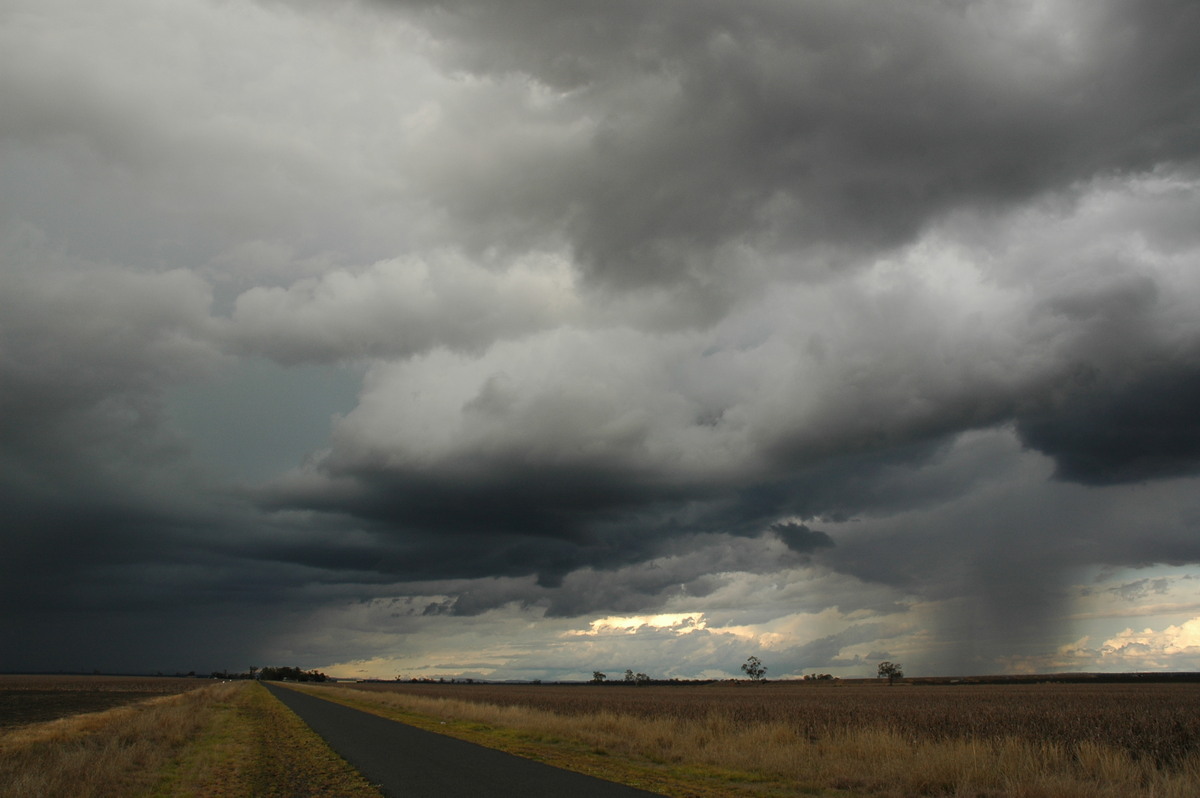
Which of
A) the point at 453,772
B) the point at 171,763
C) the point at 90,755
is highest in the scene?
the point at 453,772

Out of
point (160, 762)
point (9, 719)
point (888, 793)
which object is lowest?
point (9, 719)

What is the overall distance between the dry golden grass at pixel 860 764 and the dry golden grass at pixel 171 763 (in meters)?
7.22

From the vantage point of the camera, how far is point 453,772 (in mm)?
17719

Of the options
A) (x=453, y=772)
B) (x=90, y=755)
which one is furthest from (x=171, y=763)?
(x=453, y=772)

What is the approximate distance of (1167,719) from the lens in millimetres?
28484

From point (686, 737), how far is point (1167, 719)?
19.9m

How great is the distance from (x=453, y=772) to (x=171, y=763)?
1217 centimetres

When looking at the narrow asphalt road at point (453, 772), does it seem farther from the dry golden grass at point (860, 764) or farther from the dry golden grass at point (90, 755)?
the dry golden grass at point (90, 755)

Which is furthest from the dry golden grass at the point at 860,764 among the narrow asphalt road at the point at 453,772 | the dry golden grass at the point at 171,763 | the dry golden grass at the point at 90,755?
the dry golden grass at the point at 90,755

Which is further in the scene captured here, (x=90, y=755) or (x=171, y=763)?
(x=171, y=763)

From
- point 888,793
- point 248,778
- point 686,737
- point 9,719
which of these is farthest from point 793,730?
point 9,719

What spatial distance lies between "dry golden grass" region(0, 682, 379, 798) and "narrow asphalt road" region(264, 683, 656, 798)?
2.70ft

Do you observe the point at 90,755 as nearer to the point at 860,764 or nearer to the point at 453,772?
the point at 453,772

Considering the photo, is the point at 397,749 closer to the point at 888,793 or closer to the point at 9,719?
the point at 888,793
